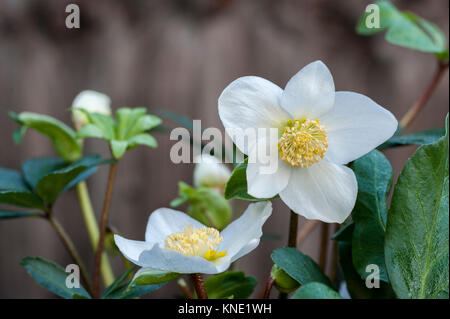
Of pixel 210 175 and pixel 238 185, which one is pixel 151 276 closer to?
pixel 238 185

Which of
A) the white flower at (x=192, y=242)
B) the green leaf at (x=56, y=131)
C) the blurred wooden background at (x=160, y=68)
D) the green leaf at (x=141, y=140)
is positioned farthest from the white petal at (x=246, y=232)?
the blurred wooden background at (x=160, y=68)

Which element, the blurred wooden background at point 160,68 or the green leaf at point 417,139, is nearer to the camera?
the green leaf at point 417,139

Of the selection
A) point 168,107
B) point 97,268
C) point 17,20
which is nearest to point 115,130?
point 97,268

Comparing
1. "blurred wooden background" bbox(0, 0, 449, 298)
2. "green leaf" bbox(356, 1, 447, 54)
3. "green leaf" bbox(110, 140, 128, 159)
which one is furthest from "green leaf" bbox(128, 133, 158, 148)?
"blurred wooden background" bbox(0, 0, 449, 298)

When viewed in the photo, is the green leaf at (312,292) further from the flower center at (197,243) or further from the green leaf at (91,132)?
the green leaf at (91,132)
